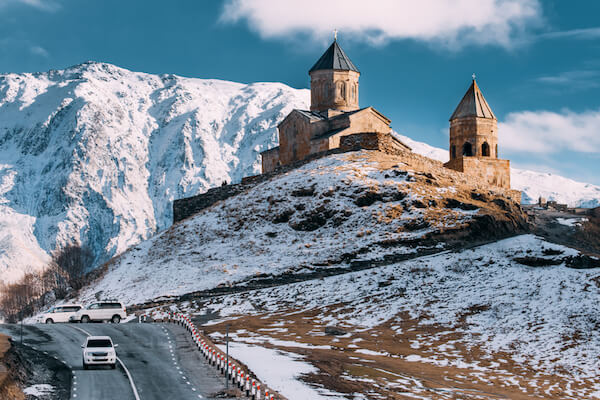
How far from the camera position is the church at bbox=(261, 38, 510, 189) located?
251 ft

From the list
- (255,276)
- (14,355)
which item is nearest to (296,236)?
(255,276)

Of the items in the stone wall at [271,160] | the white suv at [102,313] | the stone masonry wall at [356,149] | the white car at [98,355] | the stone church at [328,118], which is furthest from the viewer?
the stone wall at [271,160]

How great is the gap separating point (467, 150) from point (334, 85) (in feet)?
52.2

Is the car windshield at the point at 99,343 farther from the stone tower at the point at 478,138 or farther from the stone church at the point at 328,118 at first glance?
the stone tower at the point at 478,138

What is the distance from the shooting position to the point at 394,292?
1795 inches

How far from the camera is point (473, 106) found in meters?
80.3

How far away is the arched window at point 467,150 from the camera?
80.1 metres

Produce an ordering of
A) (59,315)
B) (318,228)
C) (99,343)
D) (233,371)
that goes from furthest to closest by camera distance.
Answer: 1. (318,228)
2. (59,315)
3. (99,343)
4. (233,371)

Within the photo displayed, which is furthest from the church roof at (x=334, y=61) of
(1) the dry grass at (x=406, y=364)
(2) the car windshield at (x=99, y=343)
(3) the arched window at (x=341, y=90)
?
(2) the car windshield at (x=99, y=343)

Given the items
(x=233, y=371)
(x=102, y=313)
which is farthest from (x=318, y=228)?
(x=233, y=371)

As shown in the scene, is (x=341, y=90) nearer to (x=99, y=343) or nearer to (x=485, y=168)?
(x=485, y=168)

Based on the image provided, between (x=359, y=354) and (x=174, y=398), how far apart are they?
41.4 ft

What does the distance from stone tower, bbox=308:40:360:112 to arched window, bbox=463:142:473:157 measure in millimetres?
12420

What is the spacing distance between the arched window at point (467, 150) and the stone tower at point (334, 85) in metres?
12.4
